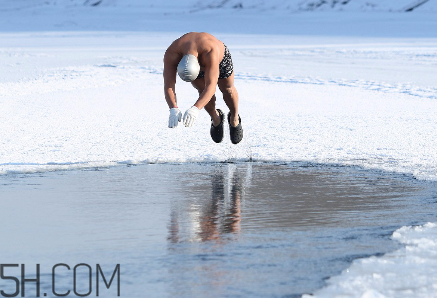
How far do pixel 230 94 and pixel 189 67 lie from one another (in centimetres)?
113

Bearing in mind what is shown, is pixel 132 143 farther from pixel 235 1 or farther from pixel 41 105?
pixel 235 1

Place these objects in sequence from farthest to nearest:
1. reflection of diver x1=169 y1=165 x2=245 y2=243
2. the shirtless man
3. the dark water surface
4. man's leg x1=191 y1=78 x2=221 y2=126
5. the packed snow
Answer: man's leg x1=191 y1=78 x2=221 y2=126 → the packed snow → the shirtless man → reflection of diver x1=169 y1=165 x2=245 y2=243 → the dark water surface

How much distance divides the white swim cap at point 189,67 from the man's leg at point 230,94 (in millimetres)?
895

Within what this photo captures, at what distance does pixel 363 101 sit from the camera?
11.6 m

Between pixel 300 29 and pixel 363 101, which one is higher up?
pixel 300 29

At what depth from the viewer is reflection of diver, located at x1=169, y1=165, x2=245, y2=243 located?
3.95 meters

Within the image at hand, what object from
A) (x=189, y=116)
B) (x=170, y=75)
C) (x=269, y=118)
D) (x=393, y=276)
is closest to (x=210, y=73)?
(x=170, y=75)

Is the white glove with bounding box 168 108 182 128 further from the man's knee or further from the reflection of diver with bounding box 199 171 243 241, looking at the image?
the man's knee

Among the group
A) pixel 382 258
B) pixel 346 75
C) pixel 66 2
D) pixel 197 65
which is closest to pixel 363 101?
pixel 346 75

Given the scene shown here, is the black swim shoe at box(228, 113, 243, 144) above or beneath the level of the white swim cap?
beneath

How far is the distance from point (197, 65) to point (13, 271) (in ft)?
9.15

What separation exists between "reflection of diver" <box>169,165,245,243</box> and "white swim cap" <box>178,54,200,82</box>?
2.73 ft

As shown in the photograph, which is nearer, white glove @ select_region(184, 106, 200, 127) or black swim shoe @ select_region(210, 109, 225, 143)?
white glove @ select_region(184, 106, 200, 127)

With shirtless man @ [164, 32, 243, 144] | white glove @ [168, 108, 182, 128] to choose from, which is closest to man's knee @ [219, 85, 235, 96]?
shirtless man @ [164, 32, 243, 144]
